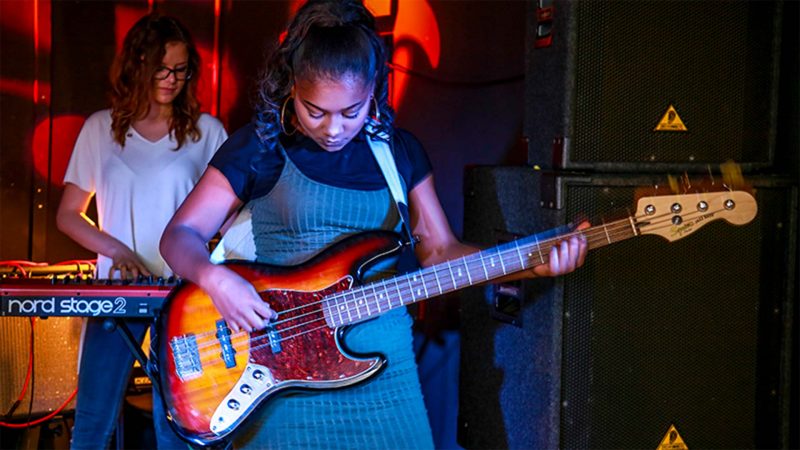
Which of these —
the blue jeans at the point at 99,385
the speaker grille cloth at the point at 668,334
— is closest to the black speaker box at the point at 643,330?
the speaker grille cloth at the point at 668,334

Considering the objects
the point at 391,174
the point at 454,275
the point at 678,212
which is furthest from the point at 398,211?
the point at 678,212

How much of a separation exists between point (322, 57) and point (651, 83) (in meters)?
1.02

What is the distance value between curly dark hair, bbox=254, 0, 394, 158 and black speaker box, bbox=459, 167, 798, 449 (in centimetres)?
64

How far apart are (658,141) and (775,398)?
0.88 meters

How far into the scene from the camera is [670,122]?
8.52 feet

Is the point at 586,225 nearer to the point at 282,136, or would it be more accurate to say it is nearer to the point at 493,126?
the point at 282,136

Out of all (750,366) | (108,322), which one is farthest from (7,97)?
(750,366)

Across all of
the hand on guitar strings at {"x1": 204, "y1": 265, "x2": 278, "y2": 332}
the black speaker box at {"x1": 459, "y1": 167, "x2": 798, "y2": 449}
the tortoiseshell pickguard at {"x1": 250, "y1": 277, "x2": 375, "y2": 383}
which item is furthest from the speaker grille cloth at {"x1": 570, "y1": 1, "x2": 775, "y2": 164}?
the hand on guitar strings at {"x1": 204, "y1": 265, "x2": 278, "y2": 332}

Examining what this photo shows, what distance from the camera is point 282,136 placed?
2219 millimetres

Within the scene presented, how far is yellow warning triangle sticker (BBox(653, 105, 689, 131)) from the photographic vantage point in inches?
102

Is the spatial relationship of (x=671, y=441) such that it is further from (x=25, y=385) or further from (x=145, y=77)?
(x=25, y=385)

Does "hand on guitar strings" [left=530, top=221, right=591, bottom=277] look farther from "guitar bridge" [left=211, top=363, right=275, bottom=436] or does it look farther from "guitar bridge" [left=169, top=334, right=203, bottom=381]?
"guitar bridge" [left=169, top=334, right=203, bottom=381]

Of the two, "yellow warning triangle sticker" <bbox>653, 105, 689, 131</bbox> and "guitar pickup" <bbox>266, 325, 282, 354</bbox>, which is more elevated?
"yellow warning triangle sticker" <bbox>653, 105, 689, 131</bbox>

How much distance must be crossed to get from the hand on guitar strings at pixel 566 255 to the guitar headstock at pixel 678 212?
0.17m
